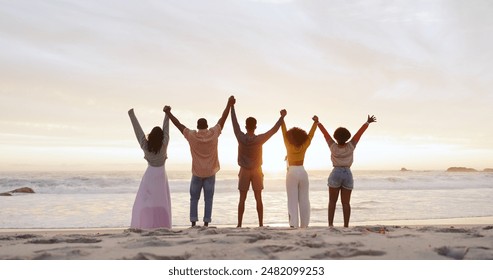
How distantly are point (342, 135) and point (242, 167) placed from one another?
1.76 metres

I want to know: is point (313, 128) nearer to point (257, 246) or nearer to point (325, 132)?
point (325, 132)

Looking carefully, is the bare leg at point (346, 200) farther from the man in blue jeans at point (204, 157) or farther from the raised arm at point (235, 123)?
the man in blue jeans at point (204, 157)

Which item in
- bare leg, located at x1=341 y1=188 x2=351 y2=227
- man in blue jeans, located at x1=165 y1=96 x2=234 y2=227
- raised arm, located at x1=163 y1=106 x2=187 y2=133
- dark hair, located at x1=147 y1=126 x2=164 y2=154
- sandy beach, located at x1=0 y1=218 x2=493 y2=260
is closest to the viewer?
sandy beach, located at x1=0 y1=218 x2=493 y2=260

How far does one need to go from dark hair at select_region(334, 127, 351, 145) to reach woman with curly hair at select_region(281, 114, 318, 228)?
16.0 inches

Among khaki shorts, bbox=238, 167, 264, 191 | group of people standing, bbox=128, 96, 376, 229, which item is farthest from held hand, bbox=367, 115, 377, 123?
khaki shorts, bbox=238, 167, 264, 191

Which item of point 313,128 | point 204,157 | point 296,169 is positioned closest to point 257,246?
point 204,157

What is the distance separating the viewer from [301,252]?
454 cm

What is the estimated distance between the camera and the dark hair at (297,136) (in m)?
7.44

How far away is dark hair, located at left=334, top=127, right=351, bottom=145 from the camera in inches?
288

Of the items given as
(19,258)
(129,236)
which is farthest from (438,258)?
(19,258)

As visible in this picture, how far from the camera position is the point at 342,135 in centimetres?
732

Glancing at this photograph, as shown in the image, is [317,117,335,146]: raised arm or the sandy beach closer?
the sandy beach

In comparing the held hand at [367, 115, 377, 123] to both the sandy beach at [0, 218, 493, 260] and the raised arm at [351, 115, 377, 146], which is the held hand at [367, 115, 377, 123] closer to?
the raised arm at [351, 115, 377, 146]
